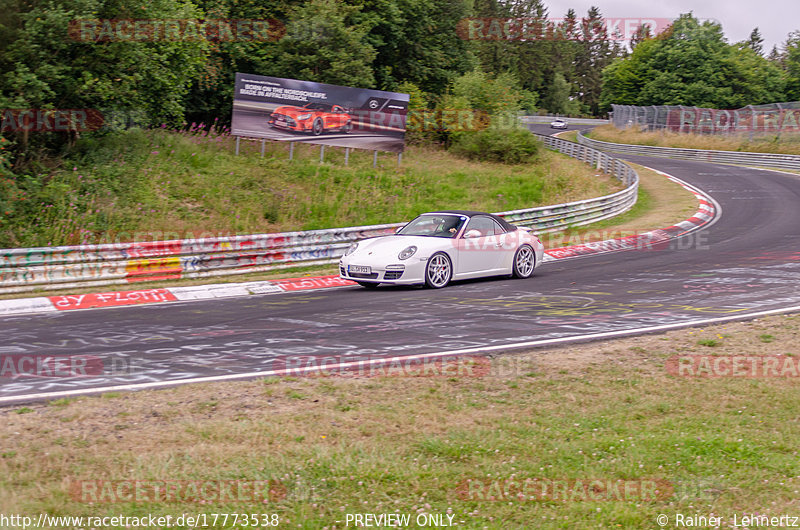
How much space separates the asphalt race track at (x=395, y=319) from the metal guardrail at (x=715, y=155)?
25981mm

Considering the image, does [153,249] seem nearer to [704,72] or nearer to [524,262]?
[524,262]

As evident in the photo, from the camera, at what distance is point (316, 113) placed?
24.3 m

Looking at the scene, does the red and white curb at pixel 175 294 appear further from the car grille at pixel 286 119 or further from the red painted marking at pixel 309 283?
the car grille at pixel 286 119

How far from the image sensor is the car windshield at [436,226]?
43.6 feet

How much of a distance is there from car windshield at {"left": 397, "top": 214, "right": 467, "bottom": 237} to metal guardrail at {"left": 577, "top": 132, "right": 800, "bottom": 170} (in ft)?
86.4

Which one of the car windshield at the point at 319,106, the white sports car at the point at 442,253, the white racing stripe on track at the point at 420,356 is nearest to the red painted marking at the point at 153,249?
the white sports car at the point at 442,253

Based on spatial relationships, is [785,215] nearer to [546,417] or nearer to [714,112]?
[546,417]

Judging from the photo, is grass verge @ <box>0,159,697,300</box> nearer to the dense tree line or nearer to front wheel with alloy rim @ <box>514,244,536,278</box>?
front wheel with alloy rim @ <box>514,244,536,278</box>

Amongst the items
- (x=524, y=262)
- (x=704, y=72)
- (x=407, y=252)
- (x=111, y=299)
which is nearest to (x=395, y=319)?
(x=407, y=252)

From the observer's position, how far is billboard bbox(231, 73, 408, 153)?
23547 millimetres

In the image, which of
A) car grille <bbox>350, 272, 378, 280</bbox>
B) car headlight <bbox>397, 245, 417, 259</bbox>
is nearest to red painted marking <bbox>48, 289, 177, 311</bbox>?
car grille <bbox>350, 272, 378, 280</bbox>

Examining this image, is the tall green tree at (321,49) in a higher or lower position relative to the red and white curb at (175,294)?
higher

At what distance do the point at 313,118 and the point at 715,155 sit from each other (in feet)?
107

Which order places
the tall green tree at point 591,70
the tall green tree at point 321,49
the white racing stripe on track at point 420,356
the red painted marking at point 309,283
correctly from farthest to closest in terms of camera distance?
the tall green tree at point 591,70
the tall green tree at point 321,49
the red painted marking at point 309,283
the white racing stripe on track at point 420,356
